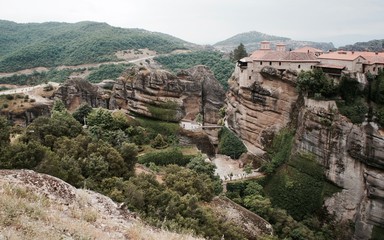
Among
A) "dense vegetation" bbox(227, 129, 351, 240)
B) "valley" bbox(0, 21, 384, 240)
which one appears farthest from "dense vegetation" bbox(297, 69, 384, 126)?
"dense vegetation" bbox(227, 129, 351, 240)

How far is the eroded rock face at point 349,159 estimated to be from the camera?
29.6 meters

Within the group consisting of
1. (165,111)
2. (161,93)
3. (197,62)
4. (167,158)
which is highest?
(197,62)

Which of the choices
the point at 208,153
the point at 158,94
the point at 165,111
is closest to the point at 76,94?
the point at 158,94

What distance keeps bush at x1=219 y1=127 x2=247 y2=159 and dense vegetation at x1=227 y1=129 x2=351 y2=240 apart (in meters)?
5.12

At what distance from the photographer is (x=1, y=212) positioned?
7852 millimetres

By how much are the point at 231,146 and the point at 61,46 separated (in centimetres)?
7236

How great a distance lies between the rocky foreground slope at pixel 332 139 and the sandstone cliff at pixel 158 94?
30.8 ft

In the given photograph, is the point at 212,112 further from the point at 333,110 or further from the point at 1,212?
the point at 1,212

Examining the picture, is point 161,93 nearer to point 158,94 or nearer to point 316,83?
point 158,94

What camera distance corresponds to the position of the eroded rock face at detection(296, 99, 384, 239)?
1166 inches

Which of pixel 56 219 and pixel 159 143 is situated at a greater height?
pixel 56 219

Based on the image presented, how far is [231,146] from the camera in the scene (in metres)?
41.6

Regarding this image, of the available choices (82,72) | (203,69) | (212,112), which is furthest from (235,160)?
(82,72)

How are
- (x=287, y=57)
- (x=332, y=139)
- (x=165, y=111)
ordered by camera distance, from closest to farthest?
(x=332, y=139), (x=287, y=57), (x=165, y=111)
